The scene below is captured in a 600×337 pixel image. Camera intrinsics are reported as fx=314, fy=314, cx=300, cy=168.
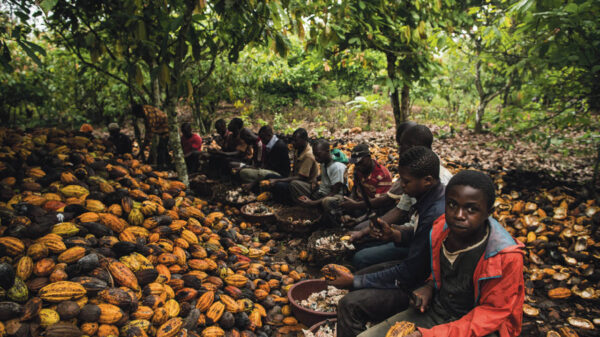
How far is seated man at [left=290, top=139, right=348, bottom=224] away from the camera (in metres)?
3.67

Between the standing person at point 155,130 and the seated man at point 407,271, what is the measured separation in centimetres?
361

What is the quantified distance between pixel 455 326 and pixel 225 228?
2.47 m

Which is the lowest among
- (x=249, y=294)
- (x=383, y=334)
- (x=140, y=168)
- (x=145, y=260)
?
(x=249, y=294)

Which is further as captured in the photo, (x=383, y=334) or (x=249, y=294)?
(x=249, y=294)

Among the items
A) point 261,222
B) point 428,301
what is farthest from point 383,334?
point 261,222

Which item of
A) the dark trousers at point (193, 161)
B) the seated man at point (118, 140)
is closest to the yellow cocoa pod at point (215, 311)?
the dark trousers at point (193, 161)

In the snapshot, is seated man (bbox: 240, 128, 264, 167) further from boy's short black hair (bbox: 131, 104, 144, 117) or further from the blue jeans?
the blue jeans

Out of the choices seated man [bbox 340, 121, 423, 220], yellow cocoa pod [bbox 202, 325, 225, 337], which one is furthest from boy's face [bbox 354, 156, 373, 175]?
yellow cocoa pod [bbox 202, 325, 225, 337]

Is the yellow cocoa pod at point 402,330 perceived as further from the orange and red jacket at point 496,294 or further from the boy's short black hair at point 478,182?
the boy's short black hair at point 478,182

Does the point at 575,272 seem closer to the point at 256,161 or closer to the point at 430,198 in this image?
the point at 430,198

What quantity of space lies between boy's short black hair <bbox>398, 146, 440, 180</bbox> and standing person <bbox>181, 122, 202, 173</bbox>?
4.60 meters

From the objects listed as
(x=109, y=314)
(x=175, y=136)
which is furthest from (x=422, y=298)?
(x=175, y=136)

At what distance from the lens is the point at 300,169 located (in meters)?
4.36

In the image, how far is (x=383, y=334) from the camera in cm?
Result: 163
